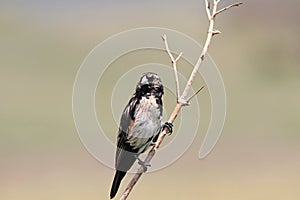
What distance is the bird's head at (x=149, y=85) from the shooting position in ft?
4.19

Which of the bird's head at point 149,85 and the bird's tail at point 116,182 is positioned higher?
the bird's head at point 149,85

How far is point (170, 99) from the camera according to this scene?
7371 millimetres

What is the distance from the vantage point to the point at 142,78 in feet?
4.20

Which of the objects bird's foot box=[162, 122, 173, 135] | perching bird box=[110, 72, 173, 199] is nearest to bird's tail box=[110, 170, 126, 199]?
perching bird box=[110, 72, 173, 199]

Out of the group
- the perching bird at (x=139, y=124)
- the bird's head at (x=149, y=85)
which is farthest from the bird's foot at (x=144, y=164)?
the bird's head at (x=149, y=85)

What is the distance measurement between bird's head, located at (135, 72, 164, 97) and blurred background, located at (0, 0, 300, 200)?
0.07ft

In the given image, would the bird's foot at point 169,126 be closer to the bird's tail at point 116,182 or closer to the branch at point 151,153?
the branch at point 151,153

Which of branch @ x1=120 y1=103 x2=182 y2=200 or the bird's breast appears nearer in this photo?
branch @ x1=120 y1=103 x2=182 y2=200

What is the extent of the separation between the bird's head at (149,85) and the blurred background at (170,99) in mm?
21

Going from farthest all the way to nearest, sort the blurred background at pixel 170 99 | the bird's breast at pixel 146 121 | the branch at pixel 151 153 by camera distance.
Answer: the blurred background at pixel 170 99, the bird's breast at pixel 146 121, the branch at pixel 151 153

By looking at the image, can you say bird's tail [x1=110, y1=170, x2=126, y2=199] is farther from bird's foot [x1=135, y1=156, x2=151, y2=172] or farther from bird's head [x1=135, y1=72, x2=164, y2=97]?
bird's head [x1=135, y1=72, x2=164, y2=97]

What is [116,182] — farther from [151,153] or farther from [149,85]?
[149,85]

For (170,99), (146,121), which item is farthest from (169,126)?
(170,99)

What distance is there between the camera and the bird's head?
1277 millimetres
